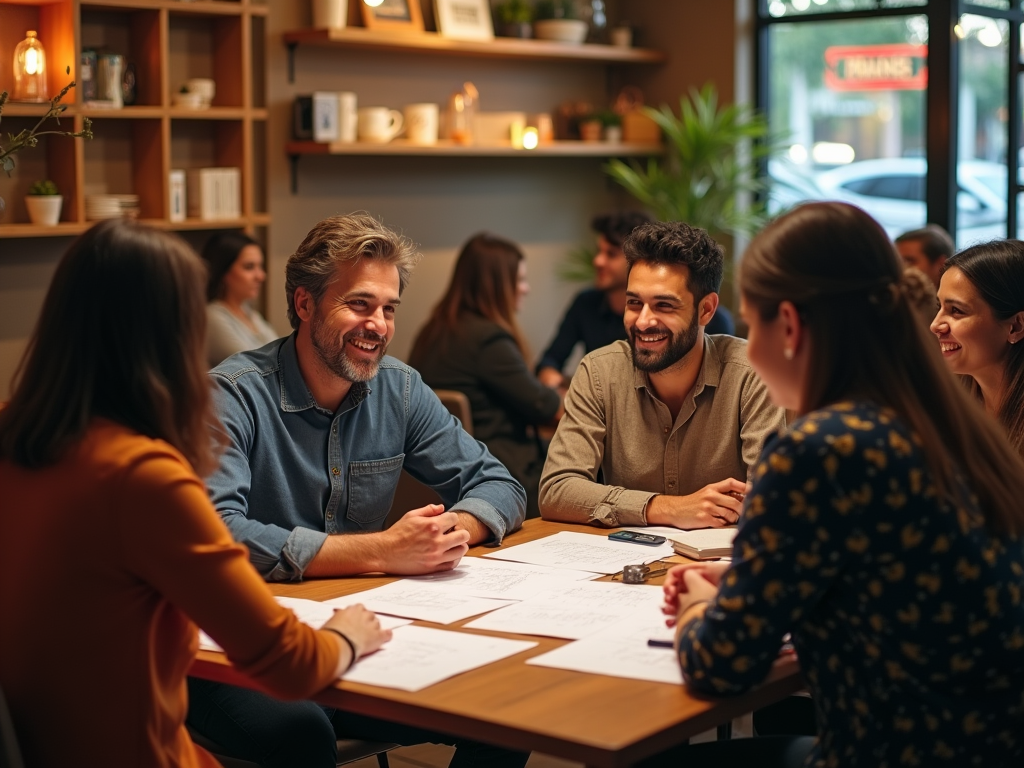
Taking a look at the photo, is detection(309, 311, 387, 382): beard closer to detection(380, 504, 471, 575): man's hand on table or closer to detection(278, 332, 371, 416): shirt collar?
detection(278, 332, 371, 416): shirt collar

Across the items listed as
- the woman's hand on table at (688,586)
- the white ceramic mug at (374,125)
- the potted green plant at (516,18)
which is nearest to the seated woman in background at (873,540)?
the woman's hand on table at (688,586)

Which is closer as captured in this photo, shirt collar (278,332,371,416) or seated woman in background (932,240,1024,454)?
shirt collar (278,332,371,416)

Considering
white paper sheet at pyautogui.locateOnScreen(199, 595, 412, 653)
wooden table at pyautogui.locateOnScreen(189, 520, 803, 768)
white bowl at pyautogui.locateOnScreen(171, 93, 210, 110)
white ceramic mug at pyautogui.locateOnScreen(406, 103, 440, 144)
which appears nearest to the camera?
wooden table at pyautogui.locateOnScreen(189, 520, 803, 768)

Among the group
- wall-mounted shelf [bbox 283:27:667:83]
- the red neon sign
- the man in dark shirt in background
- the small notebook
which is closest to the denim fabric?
the small notebook

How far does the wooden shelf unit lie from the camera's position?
4320 mm

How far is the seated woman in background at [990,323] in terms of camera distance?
255 centimetres

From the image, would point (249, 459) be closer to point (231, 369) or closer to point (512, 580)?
point (231, 369)

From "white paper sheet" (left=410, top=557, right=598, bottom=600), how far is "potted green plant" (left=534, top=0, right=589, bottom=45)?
4.14 metres

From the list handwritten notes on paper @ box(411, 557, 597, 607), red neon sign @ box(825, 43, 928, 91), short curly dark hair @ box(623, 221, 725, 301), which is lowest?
handwritten notes on paper @ box(411, 557, 597, 607)

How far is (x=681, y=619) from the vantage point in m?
1.72

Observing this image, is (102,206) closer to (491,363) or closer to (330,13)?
(330,13)

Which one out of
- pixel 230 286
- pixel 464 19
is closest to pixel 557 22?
pixel 464 19

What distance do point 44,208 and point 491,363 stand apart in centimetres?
160

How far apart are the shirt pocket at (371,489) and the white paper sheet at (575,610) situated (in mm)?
551
